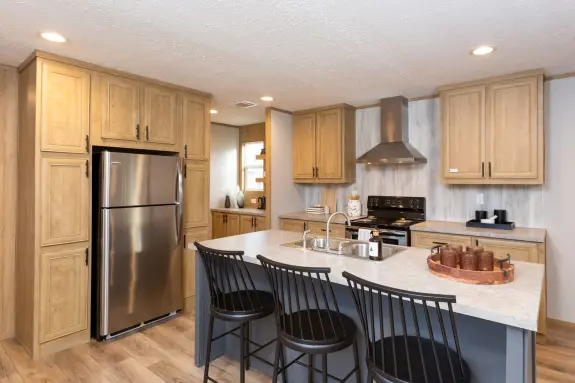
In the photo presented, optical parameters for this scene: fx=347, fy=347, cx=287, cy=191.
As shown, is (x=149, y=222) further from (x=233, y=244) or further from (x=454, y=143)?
(x=454, y=143)

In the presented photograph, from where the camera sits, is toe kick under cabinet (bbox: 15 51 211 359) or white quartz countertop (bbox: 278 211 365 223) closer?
toe kick under cabinet (bbox: 15 51 211 359)

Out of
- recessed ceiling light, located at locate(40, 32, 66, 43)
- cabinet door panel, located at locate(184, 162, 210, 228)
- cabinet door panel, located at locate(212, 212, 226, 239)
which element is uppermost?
recessed ceiling light, located at locate(40, 32, 66, 43)

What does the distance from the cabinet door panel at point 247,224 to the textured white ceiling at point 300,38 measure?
6.77ft

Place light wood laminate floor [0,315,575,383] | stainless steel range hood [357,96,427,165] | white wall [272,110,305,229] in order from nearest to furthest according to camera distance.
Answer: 1. light wood laminate floor [0,315,575,383]
2. stainless steel range hood [357,96,427,165]
3. white wall [272,110,305,229]

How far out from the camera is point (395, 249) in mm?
2336

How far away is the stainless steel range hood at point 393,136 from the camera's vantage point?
3953 millimetres

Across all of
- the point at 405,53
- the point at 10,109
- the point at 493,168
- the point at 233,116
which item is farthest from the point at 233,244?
the point at 233,116

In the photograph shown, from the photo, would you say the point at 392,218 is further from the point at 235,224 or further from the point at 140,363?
the point at 140,363

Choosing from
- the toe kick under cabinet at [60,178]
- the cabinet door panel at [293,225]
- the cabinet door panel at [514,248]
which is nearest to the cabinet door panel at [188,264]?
the toe kick under cabinet at [60,178]

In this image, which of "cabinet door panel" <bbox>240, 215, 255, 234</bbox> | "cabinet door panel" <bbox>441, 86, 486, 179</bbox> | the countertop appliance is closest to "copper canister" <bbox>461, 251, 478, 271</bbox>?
the countertop appliance

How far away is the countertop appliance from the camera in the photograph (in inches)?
144

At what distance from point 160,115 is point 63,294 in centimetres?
178

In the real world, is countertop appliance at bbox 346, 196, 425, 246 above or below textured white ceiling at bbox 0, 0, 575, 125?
below

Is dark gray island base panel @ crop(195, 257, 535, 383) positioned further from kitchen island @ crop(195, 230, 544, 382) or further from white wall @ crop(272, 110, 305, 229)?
white wall @ crop(272, 110, 305, 229)
